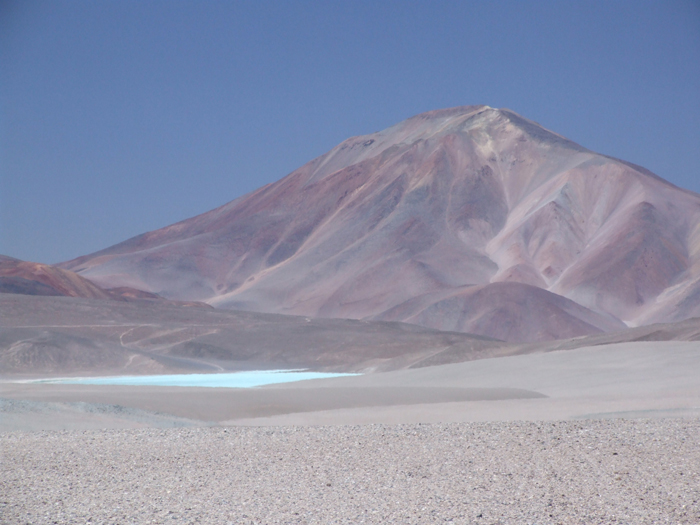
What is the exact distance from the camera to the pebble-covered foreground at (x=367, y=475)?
5926 millimetres

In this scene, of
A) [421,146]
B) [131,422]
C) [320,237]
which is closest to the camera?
[131,422]

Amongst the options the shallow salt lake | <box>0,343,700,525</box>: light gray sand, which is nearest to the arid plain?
<box>0,343,700,525</box>: light gray sand

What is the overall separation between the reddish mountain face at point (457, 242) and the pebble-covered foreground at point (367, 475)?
48994 mm

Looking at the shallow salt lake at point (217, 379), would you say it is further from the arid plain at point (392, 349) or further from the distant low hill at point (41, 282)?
the distant low hill at point (41, 282)

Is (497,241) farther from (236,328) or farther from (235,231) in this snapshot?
(236,328)

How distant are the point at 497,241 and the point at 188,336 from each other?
50.6 metres

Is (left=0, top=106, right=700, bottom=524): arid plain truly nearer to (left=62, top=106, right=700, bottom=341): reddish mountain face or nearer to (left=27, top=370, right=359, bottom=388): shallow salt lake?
(left=62, top=106, right=700, bottom=341): reddish mountain face

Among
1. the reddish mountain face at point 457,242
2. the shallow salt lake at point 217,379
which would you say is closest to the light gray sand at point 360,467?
the shallow salt lake at point 217,379

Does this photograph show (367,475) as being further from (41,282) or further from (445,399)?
(41,282)

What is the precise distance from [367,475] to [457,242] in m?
77.9

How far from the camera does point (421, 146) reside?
9862 centimetres

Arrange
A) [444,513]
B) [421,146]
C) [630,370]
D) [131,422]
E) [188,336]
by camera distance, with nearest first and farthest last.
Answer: [444,513]
[131,422]
[630,370]
[188,336]
[421,146]

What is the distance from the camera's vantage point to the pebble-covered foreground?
593 centimetres

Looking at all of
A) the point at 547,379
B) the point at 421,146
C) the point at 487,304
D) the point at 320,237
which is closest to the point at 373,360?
the point at 547,379
